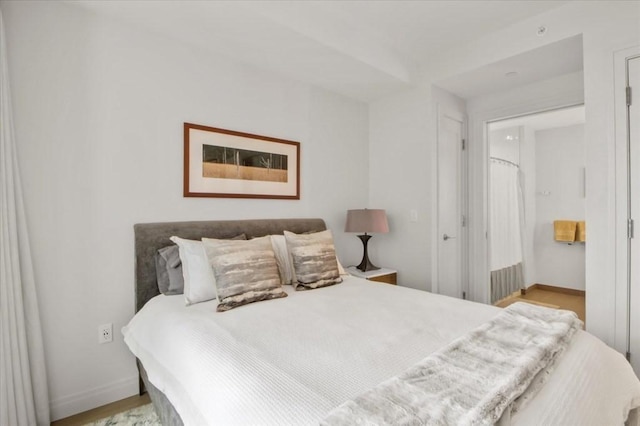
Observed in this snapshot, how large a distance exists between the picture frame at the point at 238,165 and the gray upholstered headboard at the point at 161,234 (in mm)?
237

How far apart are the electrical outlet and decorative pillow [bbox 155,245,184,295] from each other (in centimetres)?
37

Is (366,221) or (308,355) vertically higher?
(366,221)

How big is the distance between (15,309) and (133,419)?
2.88 feet

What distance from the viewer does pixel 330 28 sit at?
242cm

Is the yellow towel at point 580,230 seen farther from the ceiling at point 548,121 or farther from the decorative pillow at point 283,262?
the decorative pillow at point 283,262

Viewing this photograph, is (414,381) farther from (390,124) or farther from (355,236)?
(390,124)

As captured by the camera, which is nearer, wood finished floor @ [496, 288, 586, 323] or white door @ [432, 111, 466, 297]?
white door @ [432, 111, 466, 297]

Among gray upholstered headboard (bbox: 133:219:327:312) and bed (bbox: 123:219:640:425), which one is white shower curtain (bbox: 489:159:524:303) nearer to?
bed (bbox: 123:219:640:425)

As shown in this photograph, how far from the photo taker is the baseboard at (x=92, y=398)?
6.06ft

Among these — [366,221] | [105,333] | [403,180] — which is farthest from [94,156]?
[403,180]

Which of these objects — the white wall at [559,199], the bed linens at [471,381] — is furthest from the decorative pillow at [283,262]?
the white wall at [559,199]

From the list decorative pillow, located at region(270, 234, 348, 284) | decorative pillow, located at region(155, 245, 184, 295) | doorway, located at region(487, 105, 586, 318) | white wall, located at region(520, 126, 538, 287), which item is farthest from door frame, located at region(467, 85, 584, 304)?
decorative pillow, located at region(155, 245, 184, 295)

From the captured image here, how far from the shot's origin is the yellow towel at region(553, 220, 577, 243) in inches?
171

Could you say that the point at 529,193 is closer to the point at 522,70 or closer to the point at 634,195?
the point at 522,70
